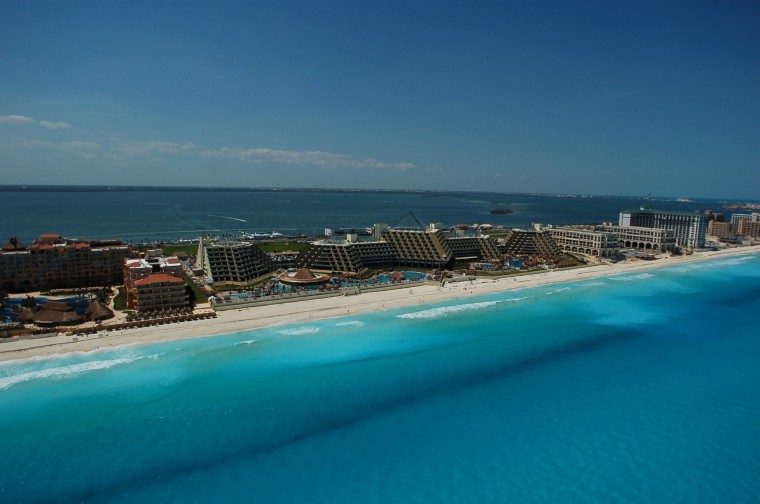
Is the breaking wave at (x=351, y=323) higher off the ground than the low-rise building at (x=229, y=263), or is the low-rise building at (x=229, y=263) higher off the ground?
the low-rise building at (x=229, y=263)

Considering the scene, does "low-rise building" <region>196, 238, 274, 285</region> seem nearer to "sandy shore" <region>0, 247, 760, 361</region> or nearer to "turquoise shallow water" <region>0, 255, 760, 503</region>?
"sandy shore" <region>0, 247, 760, 361</region>

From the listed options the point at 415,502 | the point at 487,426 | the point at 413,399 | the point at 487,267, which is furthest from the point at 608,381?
the point at 487,267

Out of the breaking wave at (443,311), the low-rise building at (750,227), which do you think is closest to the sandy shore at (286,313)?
the breaking wave at (443,311)

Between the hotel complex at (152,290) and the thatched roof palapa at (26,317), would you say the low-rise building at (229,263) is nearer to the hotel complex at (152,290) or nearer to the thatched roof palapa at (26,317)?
the hotel complex at (152,290)

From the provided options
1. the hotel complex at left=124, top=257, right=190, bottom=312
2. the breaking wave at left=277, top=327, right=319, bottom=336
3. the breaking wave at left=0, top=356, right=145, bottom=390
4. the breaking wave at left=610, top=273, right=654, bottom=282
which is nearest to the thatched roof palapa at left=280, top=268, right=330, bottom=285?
the hotel complex at left=124, top=257, right=190, bottom=312

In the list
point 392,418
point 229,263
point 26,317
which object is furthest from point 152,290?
point 392,418

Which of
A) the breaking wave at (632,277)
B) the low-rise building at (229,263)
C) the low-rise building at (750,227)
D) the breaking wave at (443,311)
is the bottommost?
the breaking wave at (443,311)

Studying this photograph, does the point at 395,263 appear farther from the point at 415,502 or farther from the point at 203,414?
the point at 415,502

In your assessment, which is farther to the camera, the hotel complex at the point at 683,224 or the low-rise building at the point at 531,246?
the hotel complex at the point at 683,224
